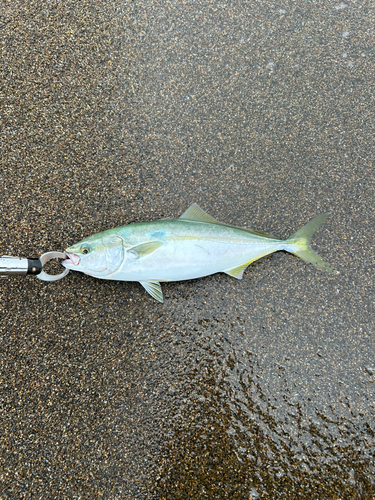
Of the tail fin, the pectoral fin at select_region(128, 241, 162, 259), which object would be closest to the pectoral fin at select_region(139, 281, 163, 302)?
the pectoral fin at select_region(128, 241, 162, 259)

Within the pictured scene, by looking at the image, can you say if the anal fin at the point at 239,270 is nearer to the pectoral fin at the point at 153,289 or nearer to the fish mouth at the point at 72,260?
the pectoral fin at the point at 153,289

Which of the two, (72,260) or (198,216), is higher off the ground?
(198,216)

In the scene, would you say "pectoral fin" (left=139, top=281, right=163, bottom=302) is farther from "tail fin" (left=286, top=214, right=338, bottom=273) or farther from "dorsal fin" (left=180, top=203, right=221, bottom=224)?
"tail fin" (left=286, top=214, right=338, bottom=273)

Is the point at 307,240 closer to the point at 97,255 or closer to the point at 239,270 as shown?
the point at 239,270

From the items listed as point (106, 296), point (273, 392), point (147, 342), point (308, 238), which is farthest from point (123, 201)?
point (273, 392)

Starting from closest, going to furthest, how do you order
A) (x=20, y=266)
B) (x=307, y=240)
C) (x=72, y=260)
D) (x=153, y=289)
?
1. (x=20, y=266)
2. (x=72, y=260)
3. (x=153, y=289)
4. (x=307, y=240)

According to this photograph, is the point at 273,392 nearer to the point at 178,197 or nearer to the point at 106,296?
the point at 106,296

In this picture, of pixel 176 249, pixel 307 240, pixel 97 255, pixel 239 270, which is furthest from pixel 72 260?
pixel 307 240

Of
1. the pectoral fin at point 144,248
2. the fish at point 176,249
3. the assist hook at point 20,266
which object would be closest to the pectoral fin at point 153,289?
the fish at point 176,249

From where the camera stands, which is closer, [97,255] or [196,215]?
[97,255]
